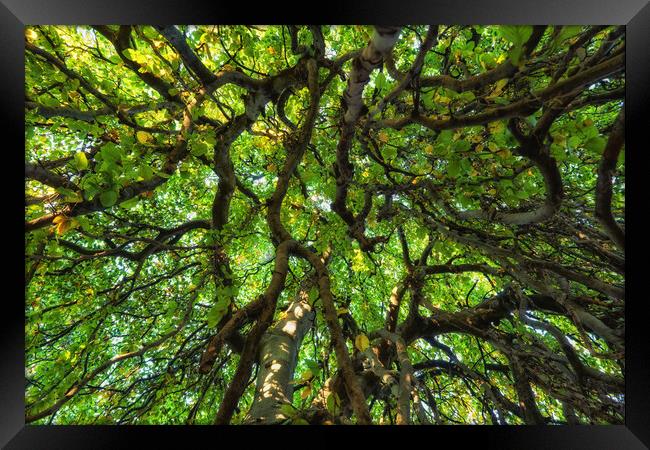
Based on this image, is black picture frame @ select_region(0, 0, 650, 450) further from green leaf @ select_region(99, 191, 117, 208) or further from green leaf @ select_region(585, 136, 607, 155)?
green leaf @ select_region(99, 191, 117, 208)

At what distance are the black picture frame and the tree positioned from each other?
3.7 inches

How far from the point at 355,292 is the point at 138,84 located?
15.3 ft

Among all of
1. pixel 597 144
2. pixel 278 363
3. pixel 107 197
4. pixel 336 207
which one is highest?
pixel 336 207

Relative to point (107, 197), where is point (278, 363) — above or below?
below

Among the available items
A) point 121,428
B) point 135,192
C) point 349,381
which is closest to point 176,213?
point 135,192

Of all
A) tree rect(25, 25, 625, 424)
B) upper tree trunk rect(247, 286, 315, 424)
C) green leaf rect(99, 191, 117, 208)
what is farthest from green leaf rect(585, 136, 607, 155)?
green leaf rect(99, 191, 117, 208)

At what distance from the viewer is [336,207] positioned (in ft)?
13.0

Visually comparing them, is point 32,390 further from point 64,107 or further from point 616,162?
point 616,162

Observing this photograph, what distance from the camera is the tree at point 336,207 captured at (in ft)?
5.25
